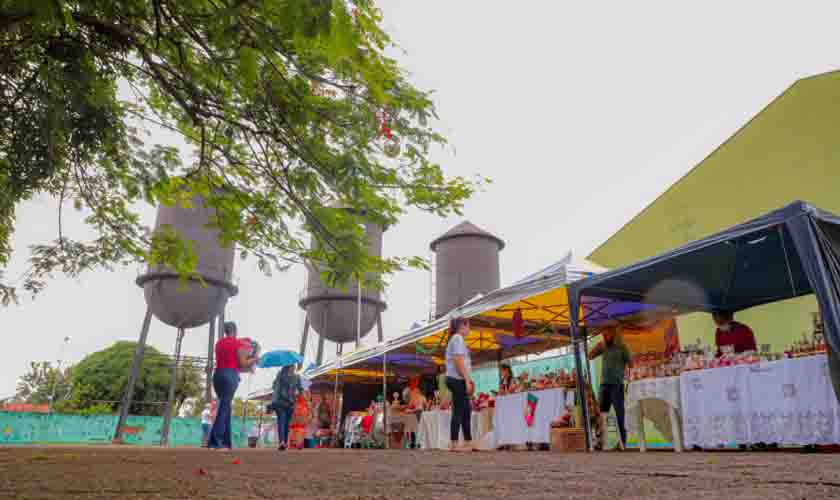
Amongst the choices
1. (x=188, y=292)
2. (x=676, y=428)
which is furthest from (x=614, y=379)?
(x=188, y=292)

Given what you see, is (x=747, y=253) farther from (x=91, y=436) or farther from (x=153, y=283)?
(x=91, y=436)

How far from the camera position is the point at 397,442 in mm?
13367

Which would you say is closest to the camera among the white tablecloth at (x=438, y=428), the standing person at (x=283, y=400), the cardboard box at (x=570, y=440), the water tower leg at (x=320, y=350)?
the cardboard box at (x=570, y=440)

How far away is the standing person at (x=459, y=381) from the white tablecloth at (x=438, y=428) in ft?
9.76

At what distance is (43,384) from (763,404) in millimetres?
52686

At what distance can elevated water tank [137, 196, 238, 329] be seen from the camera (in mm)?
18469

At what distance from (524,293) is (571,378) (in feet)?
4.75

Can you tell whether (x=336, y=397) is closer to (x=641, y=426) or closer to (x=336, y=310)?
(x=336, y=310)

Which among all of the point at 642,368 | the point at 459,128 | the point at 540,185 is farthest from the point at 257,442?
the point at 459,128

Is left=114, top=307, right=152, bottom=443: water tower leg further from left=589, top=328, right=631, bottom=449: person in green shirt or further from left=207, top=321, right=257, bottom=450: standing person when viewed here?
left=589, top=328, right=631, bottom=449: person in green shirt

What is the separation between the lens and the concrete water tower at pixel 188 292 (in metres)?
18.5

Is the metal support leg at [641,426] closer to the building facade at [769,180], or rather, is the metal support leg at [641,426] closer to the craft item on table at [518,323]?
the craft item on table at [518,323]

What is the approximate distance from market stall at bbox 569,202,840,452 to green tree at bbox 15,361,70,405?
45.5 metres

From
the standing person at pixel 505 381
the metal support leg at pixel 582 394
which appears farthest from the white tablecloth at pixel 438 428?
the metal support leg at pixel 582 394
